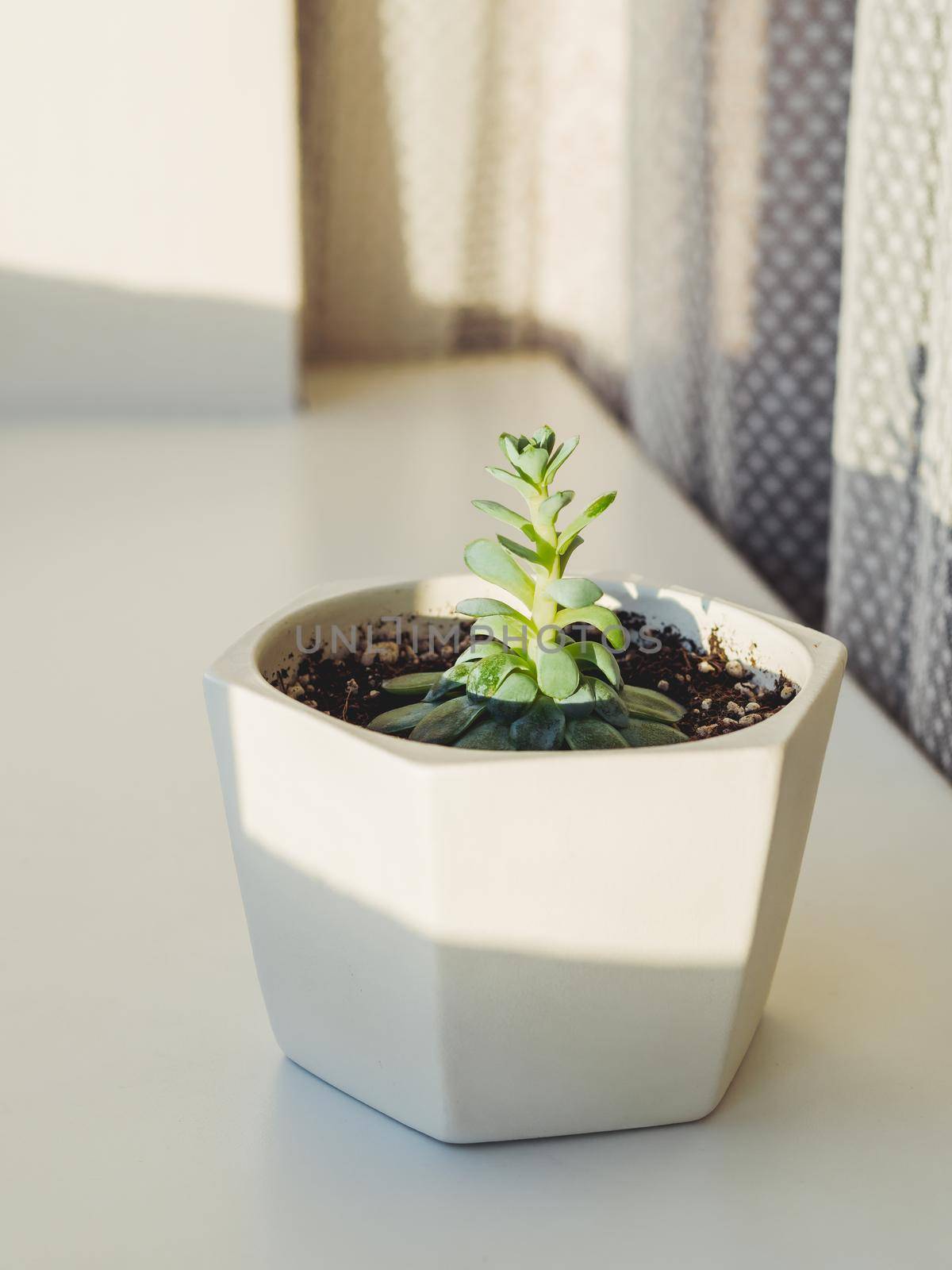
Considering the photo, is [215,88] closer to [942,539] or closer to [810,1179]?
[942,539]

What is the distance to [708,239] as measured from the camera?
1312 mm

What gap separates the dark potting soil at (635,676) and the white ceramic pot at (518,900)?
0.06 feet

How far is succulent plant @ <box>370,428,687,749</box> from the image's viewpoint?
0.37 m

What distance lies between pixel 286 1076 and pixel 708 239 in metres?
1.09

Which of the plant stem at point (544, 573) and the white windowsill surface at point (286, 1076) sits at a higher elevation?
the plant stem at point (544, 573)

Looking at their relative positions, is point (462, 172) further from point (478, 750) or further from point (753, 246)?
point (478, 750)

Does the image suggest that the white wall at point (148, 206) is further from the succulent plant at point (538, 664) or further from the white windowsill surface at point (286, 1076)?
the succulent plant at point (538, 664)

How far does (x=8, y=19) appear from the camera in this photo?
149 cm

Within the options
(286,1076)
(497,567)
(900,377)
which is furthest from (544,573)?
(900,377)

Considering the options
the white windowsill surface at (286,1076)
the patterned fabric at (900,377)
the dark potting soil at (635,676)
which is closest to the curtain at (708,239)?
the patterned fabric at (900,377)

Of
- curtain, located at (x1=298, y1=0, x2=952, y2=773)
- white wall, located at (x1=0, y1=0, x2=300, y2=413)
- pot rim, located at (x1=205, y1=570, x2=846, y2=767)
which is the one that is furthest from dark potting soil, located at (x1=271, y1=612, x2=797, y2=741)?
white wall, located at (x1=0, y1=0, x2=300, y2=413)

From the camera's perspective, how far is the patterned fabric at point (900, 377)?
708 mm

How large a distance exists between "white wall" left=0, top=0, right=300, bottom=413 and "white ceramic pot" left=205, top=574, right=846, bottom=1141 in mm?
1310

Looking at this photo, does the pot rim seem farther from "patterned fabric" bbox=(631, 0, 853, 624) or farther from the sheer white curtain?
the sheer white curtain
